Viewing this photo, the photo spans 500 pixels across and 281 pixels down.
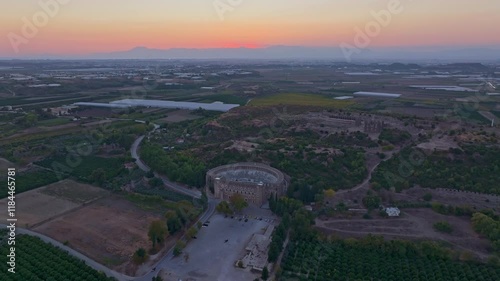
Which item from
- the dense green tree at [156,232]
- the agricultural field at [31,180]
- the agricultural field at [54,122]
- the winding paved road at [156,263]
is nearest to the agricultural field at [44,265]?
the winding paved road at [156,263]

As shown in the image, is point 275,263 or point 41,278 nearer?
point 41,278

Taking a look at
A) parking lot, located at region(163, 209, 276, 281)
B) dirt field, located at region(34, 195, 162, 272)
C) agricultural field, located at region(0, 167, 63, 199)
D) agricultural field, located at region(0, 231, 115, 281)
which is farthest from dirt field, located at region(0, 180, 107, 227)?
parking lot, located at region(163, 209, 276, 281)

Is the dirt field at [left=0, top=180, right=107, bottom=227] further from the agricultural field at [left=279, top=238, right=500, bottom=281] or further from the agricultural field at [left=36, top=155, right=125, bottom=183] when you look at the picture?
the agricultural field at [left=279, top=238, right=500, bottom=281]

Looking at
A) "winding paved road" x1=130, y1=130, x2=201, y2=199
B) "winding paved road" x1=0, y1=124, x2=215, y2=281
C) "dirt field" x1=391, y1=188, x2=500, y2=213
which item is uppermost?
"dirt field" x1=391, y1=188, x2=500, y2=213

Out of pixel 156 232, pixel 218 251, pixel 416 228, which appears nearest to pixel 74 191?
pixel 156 232

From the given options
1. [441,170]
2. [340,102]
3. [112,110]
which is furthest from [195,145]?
[340,102]

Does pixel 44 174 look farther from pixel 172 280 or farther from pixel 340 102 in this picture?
pixel 340 102

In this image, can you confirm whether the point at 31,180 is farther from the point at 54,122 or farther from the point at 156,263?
the point at 54,122

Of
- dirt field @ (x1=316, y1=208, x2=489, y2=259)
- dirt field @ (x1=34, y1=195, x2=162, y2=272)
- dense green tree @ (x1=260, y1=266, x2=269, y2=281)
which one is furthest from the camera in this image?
dirt field @ (x1=316, y1=208, x2=489, y2=259)
